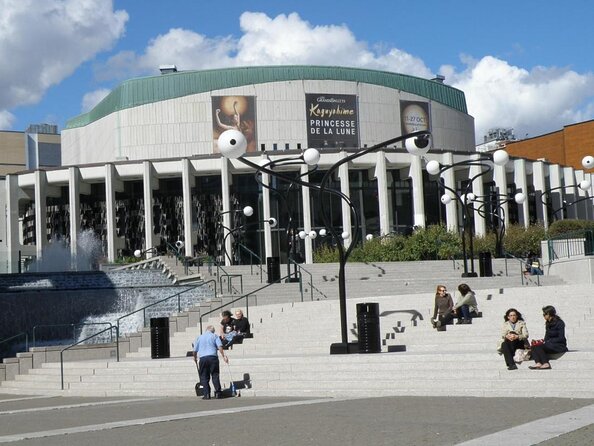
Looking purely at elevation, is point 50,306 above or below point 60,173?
below

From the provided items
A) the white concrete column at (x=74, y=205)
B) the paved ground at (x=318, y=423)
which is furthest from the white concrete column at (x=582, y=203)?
the paved ground at (x=318, y=423)

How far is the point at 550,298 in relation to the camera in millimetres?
24125

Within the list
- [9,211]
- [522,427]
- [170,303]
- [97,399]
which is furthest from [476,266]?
[9,211]

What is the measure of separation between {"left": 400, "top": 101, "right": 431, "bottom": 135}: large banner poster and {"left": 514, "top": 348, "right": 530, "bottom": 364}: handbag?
61.6 metres

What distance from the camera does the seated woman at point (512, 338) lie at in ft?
51.5

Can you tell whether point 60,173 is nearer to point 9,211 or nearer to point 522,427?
point 9,211

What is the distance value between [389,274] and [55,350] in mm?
16240

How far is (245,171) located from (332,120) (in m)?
11.6

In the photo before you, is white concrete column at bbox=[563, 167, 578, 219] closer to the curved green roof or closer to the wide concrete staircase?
the curved green roof

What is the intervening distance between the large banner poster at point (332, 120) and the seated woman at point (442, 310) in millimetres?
51177

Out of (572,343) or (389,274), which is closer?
(572,343)

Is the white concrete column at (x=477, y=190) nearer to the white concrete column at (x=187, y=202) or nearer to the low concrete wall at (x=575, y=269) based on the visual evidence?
the white concrete column at (x=187, y=202)

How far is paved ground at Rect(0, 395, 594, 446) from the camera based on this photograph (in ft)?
34.5

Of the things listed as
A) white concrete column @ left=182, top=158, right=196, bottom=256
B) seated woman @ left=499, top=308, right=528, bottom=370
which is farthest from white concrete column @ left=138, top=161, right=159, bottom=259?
seated woman @ left=499, top=308, right=528, bottom=370
